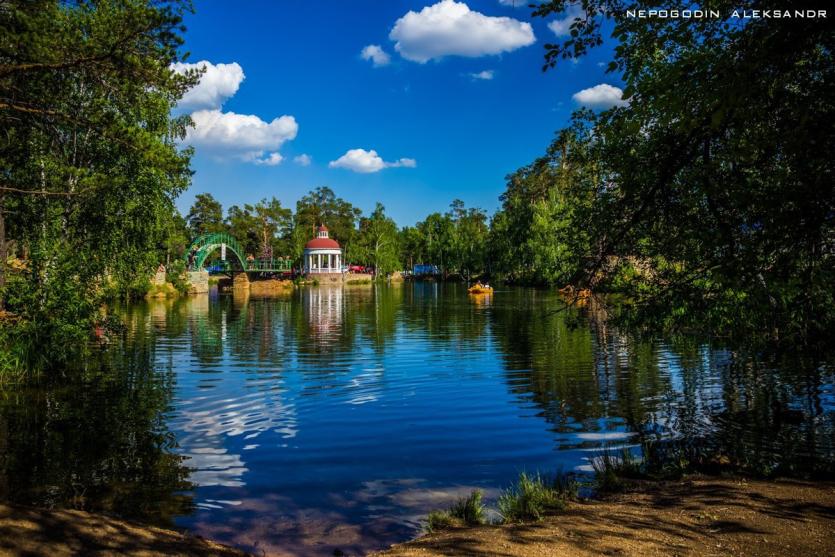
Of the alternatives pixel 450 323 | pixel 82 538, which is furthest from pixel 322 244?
pixel 82 538

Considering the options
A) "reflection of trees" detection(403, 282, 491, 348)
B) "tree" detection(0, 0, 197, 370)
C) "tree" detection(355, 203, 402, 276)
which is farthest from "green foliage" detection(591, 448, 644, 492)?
"tree" detection(355, 203, 402, 276)

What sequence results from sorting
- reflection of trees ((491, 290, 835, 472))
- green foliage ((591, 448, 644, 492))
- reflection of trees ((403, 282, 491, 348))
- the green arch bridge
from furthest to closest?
the green arch bridge → reflection of trees ((403, 282, 491, 348)) → reflection of trees ((491, 290, 835, 472)) → green foliage ((591, 448, 644, 492))

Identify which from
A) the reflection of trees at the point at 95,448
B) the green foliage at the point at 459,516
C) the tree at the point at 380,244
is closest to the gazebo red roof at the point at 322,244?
the tree at the point at 380,244

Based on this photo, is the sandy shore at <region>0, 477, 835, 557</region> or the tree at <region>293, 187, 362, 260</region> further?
the tree at <region>293, 187, 362, 260</region>

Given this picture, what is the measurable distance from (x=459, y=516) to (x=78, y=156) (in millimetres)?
21293

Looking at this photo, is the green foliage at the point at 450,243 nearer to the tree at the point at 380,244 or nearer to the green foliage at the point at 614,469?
the tree at the point at 380,244

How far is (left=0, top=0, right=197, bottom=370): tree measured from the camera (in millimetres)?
9406

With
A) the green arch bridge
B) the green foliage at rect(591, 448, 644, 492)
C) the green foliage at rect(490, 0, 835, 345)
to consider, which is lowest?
the green foliage at rect(591, 448, 644, 492)

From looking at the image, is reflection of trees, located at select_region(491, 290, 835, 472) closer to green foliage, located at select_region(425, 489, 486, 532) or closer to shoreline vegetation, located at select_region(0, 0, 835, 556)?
shoreline vegetation, located at select_region(0, 0, 835, 556)

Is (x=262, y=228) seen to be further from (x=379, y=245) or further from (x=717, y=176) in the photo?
(x=717, y=176)

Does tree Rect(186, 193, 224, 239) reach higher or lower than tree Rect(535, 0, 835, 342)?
higher

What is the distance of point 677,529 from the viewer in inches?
228

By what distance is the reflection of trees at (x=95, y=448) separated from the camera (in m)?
7.98

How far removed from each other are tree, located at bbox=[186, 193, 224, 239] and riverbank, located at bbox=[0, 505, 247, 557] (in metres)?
98.6
